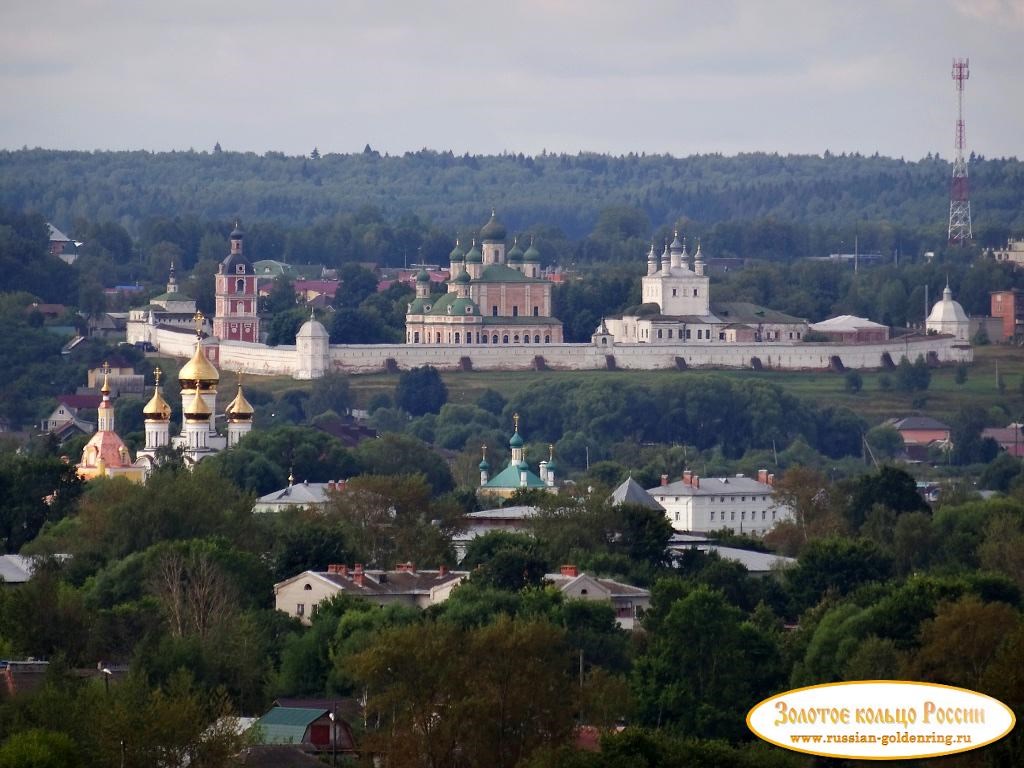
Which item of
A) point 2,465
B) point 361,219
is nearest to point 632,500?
point 2,465

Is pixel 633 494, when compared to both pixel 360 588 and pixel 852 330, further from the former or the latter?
pixel 852 330

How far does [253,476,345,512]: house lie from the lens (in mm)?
57709

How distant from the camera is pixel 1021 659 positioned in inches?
1168

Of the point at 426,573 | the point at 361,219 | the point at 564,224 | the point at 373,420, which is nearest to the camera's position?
the point at 426,573

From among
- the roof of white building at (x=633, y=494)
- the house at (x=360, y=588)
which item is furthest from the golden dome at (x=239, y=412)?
the house at (x=360, y=588)

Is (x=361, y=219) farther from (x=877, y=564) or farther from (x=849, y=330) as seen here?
(x=877, y=564)

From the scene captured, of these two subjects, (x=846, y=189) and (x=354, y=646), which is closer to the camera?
(x=354, y=646)

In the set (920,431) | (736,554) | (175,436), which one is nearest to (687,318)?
(920,431)

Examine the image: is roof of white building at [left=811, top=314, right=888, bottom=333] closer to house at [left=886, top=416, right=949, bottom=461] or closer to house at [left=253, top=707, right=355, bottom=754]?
house at [left=886, top=416, right=949, bottom=461]

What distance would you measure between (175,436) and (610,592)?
2296 centimetres

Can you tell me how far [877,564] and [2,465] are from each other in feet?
54.6

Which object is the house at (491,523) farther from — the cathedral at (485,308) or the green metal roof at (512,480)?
the cathedral at (485,308)

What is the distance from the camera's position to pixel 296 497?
198ft

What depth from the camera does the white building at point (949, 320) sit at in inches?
4277
